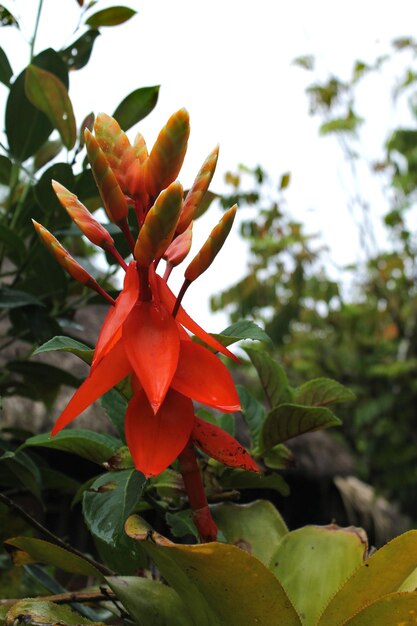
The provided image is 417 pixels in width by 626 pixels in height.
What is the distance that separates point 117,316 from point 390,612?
0.24 m

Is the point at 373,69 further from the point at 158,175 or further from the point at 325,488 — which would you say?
the point at 158,175

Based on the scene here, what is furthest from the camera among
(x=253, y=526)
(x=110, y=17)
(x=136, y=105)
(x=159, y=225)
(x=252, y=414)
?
(x=110, y=17)

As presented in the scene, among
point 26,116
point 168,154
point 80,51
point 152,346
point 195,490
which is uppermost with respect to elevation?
point 80,51

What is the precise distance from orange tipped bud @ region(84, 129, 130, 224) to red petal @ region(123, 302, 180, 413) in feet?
0.19

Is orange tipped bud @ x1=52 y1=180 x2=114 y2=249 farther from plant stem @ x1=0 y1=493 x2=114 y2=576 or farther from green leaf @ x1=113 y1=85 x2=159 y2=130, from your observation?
green leaf @ x1=113 y1=85 x2=159 y2=130

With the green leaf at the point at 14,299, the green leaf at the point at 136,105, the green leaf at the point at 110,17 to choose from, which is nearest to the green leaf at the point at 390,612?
the green leaf at the point at 14,299

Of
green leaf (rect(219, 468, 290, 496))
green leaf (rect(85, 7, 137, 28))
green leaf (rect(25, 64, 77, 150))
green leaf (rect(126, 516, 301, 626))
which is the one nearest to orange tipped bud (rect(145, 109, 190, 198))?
green leaf (rect(126, 516, 301, 626))

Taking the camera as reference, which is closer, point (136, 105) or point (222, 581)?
Result: point (222, 581)

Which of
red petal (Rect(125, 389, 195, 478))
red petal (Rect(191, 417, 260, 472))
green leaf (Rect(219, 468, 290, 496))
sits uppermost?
red petal (Rect(125, 389, 195, 478))

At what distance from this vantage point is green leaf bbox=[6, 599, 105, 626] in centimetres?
46

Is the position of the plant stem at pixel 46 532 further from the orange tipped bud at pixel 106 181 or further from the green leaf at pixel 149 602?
the orange tipped bud at pixel 106 181

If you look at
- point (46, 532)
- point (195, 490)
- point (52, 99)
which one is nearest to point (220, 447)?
point (195, 490)

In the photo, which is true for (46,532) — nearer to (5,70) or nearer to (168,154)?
(168,154)

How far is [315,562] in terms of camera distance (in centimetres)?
57
